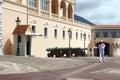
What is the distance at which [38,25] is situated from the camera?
45.9 m

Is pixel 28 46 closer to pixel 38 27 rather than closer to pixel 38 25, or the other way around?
pixel 38 27

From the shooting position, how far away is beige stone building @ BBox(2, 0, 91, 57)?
123 feet

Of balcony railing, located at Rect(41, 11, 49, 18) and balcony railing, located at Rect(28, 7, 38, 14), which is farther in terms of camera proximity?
balcony railing, located at Rect(41, 11, 49, 18)

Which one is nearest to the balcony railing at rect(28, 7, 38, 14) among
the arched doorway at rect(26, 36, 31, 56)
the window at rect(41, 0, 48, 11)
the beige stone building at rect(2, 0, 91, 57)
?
the beige stone building at rect(2, 0, 91, 57)

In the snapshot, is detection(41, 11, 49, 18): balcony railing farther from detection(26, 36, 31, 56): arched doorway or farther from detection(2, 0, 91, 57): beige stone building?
detection(26, 36, 31, 56): arched doorway

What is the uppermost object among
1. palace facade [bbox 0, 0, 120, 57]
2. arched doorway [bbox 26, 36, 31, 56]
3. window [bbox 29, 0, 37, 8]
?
window [bbox 29, 0, 37, 8]

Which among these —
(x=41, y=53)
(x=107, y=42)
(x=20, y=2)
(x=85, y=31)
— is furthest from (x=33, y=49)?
(x=107, y=42)

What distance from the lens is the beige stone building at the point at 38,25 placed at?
123 feet

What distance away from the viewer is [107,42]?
3172 inches

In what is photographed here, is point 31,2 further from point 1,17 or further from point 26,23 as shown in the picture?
point 1,17

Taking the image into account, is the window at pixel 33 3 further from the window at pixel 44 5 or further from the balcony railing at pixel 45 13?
the window at pixel 44 5

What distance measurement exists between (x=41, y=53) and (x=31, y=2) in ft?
21.4

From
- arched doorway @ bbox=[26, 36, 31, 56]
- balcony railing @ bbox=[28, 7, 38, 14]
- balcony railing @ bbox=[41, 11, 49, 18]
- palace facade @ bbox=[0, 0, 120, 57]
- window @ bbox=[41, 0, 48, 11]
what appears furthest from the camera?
window @ bbox=[41, 0, 48, 11]

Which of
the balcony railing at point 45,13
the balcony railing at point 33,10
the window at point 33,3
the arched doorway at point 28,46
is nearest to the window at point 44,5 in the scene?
the balcony railing at point 45,13
